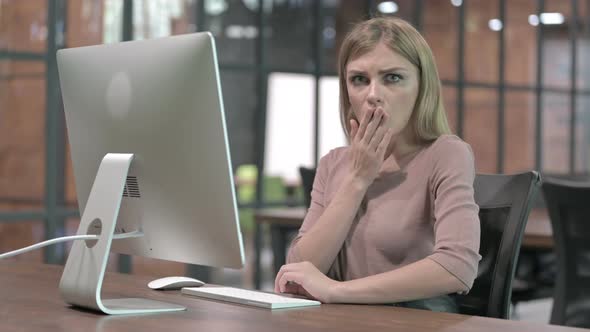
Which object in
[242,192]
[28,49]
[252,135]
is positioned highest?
[28,49]

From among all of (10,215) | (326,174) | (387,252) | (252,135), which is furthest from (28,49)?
(387,252)

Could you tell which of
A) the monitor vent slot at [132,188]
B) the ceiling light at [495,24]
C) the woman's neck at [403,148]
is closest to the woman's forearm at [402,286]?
the woman's neck at [403,148]

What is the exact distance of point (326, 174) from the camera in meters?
2.27

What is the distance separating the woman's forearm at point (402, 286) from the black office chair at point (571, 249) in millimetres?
1358

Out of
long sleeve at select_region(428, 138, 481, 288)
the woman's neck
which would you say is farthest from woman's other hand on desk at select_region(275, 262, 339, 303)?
the woman's neck

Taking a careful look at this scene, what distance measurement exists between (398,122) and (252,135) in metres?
3.99

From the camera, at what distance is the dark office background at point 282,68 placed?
473 cm

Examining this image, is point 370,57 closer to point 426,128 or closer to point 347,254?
point 426,128

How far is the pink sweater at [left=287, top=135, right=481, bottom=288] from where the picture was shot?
1.90 meters

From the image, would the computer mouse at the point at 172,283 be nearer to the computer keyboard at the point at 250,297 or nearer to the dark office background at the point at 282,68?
the computer keyboard at the point at 250,297

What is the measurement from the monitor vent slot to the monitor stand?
4cm

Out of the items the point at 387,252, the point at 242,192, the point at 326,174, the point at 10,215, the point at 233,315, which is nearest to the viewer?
the point at 233,315

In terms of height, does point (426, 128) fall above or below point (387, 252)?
above

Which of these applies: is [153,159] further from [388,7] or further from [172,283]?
[388,7]
